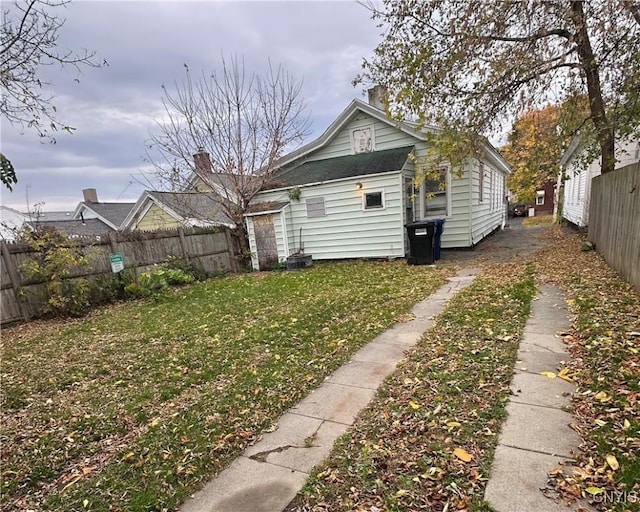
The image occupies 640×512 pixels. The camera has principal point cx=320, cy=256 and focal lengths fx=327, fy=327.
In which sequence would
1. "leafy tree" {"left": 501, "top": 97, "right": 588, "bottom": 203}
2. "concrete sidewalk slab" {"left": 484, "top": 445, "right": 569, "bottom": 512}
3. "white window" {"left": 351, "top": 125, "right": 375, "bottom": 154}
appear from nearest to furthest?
"concrete sidewalk slab" {"left": 484, "top": 445, "right": 569, "bottom": 512}
"leafy tree" {"left": 501, "top": 97, "right": 588, "bottom": 203}
"white window" {"left": 351, "top": 125, "right": 375, "bottom": 154}

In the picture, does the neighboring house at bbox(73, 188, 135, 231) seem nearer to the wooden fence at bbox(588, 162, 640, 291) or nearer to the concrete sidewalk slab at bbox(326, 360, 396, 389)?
the concrete sidewalk slab at bbox(326, 360, 396, 389)

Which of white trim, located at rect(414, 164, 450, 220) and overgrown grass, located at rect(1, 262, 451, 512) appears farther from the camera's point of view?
white trim, located at rect(414, 164, 450, 220)

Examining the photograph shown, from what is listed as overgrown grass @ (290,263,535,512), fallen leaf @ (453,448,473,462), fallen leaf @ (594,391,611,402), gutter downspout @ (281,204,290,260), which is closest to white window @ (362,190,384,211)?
gutter downspout @ (281,204,290,260)

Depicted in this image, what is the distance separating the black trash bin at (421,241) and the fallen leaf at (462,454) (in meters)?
6.78

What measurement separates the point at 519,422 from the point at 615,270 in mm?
4791

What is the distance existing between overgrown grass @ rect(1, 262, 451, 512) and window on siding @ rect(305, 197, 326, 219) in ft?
13.5

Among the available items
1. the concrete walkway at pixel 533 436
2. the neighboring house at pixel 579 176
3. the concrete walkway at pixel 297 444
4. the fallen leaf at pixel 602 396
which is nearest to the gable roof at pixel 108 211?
the concrete walkway at pixel 297 444

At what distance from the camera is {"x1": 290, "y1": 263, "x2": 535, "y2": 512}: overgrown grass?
5.67ft

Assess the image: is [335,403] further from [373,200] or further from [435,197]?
[435,197]

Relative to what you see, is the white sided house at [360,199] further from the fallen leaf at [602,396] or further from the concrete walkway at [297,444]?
the fallen leaf at [602,396]

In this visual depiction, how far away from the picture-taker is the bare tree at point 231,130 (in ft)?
32.1

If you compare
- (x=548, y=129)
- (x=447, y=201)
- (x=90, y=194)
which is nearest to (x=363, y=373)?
(x=447, y=201)

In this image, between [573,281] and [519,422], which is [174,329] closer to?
[519,422]

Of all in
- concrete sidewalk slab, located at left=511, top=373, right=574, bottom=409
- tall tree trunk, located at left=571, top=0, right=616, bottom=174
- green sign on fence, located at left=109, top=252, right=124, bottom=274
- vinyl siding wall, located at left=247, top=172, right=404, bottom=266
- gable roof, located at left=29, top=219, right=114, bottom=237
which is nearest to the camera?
concrete sidewalk slab, located at left=511, top=373, right=574, bottom=409
